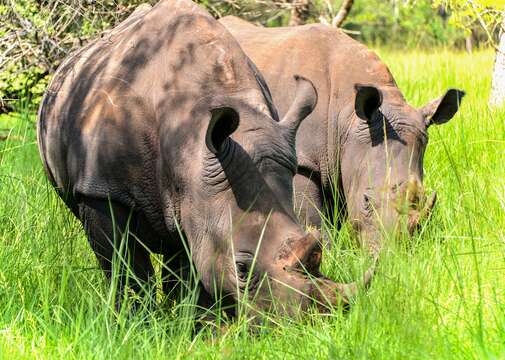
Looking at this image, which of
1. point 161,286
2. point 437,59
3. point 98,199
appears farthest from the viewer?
point 437,59

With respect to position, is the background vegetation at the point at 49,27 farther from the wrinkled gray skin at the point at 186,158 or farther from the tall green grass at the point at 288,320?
the tall green grass at the point at 288,320

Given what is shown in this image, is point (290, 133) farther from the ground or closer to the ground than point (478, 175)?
farther from the ground

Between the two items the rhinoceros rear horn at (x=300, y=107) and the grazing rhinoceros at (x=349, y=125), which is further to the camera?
the grazing rhinoceros at (x=349, y=125)

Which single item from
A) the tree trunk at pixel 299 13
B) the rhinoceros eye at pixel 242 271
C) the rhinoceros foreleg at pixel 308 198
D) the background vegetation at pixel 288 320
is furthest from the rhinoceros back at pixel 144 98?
the tree trunk at pixel 299 13

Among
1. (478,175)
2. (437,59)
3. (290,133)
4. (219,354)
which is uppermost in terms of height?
(290,133)

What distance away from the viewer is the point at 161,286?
554 cm

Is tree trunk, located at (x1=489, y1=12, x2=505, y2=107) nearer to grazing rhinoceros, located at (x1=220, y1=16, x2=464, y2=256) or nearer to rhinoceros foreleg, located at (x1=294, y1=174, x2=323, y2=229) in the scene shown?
grazing rhinoceros, located at (x1=220, y1=16, x2=464, y2=256)

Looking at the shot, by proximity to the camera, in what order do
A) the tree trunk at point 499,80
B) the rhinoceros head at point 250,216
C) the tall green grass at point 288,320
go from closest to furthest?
the tall green grass at point 288,320, the rhinoceros head at point 250,216, the tree trunk at point 499,80

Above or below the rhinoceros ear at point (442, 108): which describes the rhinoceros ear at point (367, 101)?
above

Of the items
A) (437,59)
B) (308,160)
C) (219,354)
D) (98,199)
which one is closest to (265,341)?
(219,354)

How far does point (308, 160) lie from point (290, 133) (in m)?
2.00

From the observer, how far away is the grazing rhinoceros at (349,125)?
627 centimetres

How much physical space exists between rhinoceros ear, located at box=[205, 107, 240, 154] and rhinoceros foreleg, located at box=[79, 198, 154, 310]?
763 millimetres

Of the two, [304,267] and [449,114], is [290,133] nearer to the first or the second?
[304,267]
